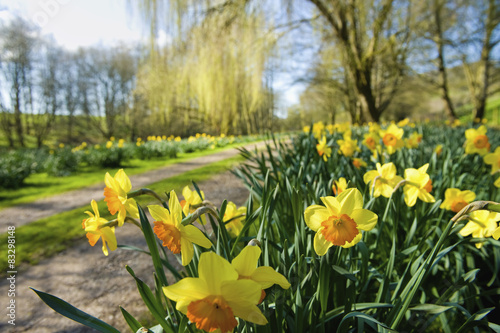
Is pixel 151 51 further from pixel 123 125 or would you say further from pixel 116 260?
pixel 123 125

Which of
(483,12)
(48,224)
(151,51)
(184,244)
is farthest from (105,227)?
(483,12)

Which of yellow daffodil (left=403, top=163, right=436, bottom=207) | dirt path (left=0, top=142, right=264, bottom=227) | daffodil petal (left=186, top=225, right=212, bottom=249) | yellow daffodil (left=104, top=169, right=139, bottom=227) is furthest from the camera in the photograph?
dirt path (left=0, top=142, right=264, bottom=227)

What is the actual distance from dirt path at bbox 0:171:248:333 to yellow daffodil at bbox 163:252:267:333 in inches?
41.7

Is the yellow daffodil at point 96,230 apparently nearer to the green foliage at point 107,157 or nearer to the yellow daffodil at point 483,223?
the yellow daffodil at point 483,223

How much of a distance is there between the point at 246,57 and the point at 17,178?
179 inches

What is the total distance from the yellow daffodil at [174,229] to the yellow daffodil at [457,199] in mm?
875

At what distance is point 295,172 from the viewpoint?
5.54ft

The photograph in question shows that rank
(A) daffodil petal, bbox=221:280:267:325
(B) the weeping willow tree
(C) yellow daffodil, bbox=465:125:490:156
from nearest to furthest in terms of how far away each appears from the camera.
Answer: (A) daffodil petal, bbox=221:280:267:325
(C) yellow daffodil, bbox=465:125:490:156
(B) the weeping willow tree

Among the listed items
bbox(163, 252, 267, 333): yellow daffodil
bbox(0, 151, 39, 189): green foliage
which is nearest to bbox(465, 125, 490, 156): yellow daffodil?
bbox(163, 252, 267, 333): yellow daffodil

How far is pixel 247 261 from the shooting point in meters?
0.45

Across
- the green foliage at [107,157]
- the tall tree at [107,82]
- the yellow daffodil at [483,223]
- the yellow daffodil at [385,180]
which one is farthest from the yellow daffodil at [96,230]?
the tall tree at [107,82]

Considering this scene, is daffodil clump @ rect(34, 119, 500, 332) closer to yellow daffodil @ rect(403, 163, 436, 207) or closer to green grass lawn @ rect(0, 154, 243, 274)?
yellow daffodil @ rect(403, 163, 436, 207)

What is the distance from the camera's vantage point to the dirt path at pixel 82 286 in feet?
4.30

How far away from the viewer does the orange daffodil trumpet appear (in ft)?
1.30
